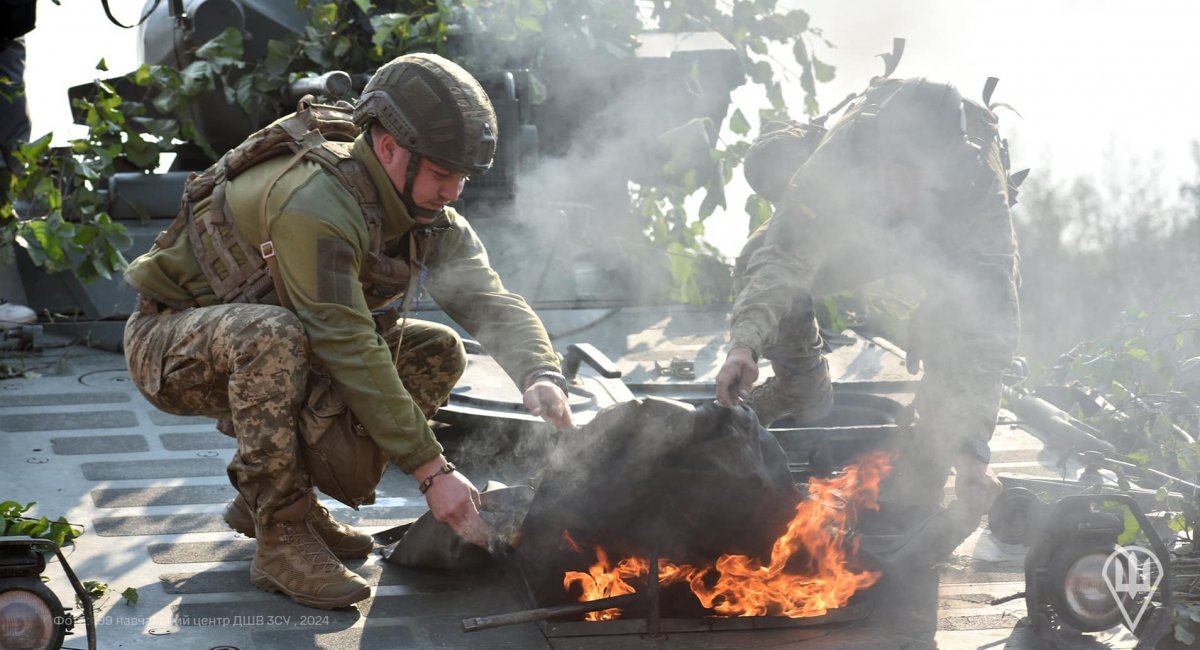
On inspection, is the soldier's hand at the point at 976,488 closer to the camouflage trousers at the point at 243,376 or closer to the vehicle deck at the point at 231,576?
the vehicle deck at the point at 231,576

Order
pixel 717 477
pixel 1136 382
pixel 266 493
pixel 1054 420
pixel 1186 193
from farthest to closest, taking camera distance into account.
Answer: pixel 1186 193 → pixel 1054 420 → pixel 1136 382 → pixel 266 493 → pixel 717 477

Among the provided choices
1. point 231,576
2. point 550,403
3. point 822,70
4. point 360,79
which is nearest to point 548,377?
point 550,403

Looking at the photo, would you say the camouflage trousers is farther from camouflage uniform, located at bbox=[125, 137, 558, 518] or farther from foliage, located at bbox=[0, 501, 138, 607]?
foliage, located at bbox=[0, 501, 138, 607]

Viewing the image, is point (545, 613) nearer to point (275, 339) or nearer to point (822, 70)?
point (275, 339)

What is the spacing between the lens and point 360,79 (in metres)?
6.23

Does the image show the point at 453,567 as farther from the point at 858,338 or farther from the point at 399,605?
the point at 858,338

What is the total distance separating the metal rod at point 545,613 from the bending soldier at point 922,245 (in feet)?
3.36

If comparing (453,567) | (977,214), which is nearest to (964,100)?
(977,214)

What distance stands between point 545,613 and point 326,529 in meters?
0.82

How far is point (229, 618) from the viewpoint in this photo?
327 centimetres

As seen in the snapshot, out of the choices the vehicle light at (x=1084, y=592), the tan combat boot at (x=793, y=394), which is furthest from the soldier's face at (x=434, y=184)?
the vehicle light at (x=1084, y=592)

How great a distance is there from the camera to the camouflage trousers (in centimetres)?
335

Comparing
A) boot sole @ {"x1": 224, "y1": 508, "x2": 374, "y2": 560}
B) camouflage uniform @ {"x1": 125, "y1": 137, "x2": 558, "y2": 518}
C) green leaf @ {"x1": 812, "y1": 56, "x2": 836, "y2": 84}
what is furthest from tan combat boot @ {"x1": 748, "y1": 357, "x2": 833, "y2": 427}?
green leaf @ {"x1": 812, "y1": 56, "x2": 836, "y2": 84}

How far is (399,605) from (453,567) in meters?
0.23
